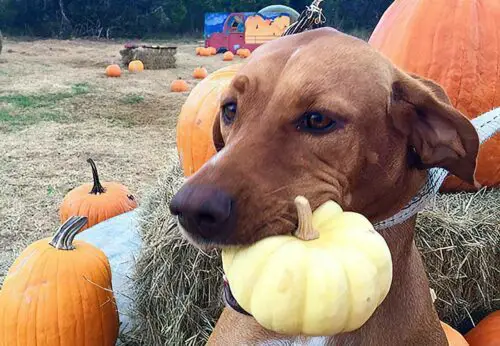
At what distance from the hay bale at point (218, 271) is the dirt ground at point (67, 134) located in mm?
1724

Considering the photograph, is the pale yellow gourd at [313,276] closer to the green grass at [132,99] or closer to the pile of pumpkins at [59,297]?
the pile of pumpkins at [59,297]

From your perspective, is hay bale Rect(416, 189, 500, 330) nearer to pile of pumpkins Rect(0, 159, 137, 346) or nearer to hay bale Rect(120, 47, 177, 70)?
pile of pumpkins Rect(0, 159, 137, 346)

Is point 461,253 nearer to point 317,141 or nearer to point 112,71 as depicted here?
point 317,141

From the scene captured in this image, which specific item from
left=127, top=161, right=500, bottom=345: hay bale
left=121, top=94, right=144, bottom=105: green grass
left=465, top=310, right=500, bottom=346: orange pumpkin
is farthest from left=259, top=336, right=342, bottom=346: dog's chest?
left=121, top=94, right=144, bottom=105: green grass

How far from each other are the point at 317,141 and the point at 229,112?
37cm

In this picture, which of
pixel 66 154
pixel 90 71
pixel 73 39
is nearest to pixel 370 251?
pixel 66 154

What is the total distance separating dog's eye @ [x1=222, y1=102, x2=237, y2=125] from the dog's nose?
0.47m

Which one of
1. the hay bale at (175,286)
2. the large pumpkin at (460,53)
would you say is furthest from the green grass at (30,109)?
the large pumpkin at (460,53)

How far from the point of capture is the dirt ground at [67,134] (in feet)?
18.6

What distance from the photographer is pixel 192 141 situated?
3.62 meters

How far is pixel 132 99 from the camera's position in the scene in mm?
11000

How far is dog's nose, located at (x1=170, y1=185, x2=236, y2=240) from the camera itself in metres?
1.42

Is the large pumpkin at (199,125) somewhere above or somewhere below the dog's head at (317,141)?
below

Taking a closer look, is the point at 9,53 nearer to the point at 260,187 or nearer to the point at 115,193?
the point at 115,193
